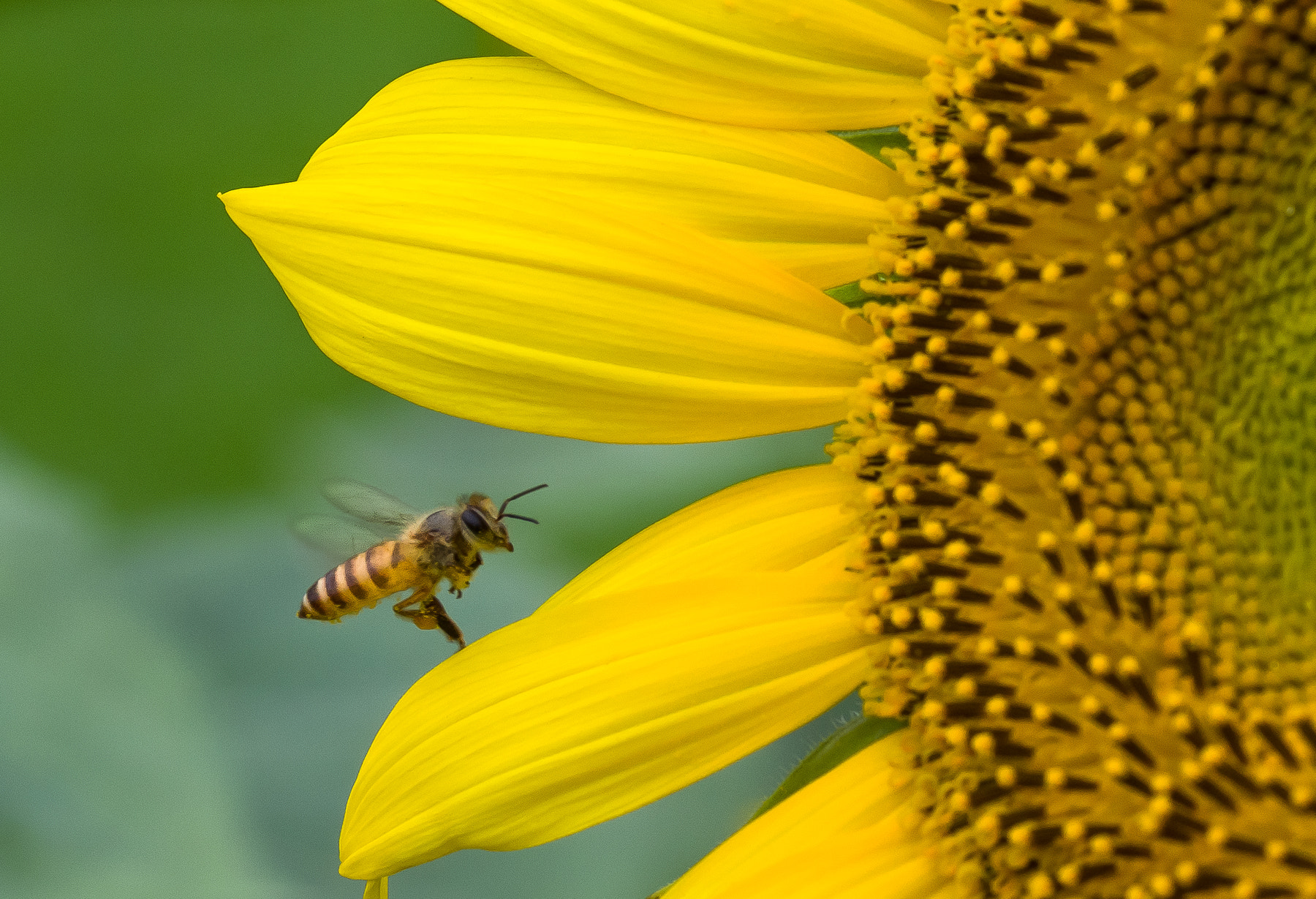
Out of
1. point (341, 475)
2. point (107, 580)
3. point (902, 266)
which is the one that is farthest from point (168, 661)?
point (902, 266)

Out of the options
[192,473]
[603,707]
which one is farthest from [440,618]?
[192,473]

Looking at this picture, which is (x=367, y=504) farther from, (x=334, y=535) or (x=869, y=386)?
(x=869, y=386)

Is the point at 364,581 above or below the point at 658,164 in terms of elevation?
below

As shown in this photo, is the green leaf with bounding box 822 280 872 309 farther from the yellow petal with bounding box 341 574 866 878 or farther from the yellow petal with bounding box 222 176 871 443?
the yellow petal with bounding box 341 574 866 878

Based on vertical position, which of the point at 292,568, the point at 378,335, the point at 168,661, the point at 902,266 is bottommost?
the point at 168,661

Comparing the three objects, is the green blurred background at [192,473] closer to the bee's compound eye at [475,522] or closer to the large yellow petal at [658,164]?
the bee's compound eye at [475,522]

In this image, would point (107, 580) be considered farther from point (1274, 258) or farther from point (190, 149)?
point (1274, 258)

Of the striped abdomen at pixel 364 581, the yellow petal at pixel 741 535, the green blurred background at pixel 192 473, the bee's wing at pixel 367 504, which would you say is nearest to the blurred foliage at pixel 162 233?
the green blurred background at pixel 192 473
